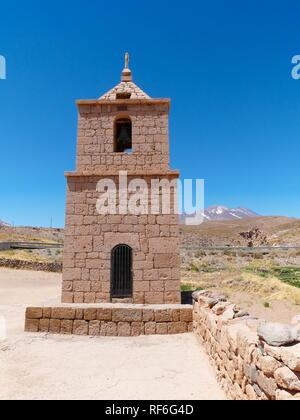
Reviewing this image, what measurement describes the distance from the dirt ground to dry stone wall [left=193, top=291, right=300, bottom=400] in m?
0.48

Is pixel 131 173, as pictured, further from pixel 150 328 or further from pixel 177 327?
pixel 177 327

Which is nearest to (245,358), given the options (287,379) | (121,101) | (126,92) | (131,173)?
(287,379)

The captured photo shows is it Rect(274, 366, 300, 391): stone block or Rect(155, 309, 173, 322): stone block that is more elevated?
Rect(274, 366, 300, 391): stone block

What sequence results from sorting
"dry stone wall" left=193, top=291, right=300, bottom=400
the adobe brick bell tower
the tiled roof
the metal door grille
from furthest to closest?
the tiled roof, the metal door grille, the adobe brick bell tower, "dry stone wall" left=193, top=291, right=300, bottom=400

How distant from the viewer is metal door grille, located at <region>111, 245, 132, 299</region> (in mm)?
8227

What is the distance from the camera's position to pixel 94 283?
810cm

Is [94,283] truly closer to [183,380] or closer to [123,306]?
[123,306]

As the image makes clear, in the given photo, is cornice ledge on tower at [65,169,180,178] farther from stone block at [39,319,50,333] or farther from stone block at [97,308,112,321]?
stone block at [39,319,50,333]

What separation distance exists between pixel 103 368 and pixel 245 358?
3026 mm

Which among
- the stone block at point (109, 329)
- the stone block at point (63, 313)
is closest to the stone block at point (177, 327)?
the stone block at point (109, 329)

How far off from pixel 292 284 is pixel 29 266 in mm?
17875

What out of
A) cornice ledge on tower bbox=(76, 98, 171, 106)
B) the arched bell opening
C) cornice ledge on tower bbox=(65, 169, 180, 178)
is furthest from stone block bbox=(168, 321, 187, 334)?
cornice ledge on tower bbox=(76, 98, 171, 106)

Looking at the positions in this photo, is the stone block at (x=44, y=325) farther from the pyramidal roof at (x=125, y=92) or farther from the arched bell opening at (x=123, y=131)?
the pyramidal roof at (x=125, y=92)

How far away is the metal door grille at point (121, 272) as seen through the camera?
27.0ft
